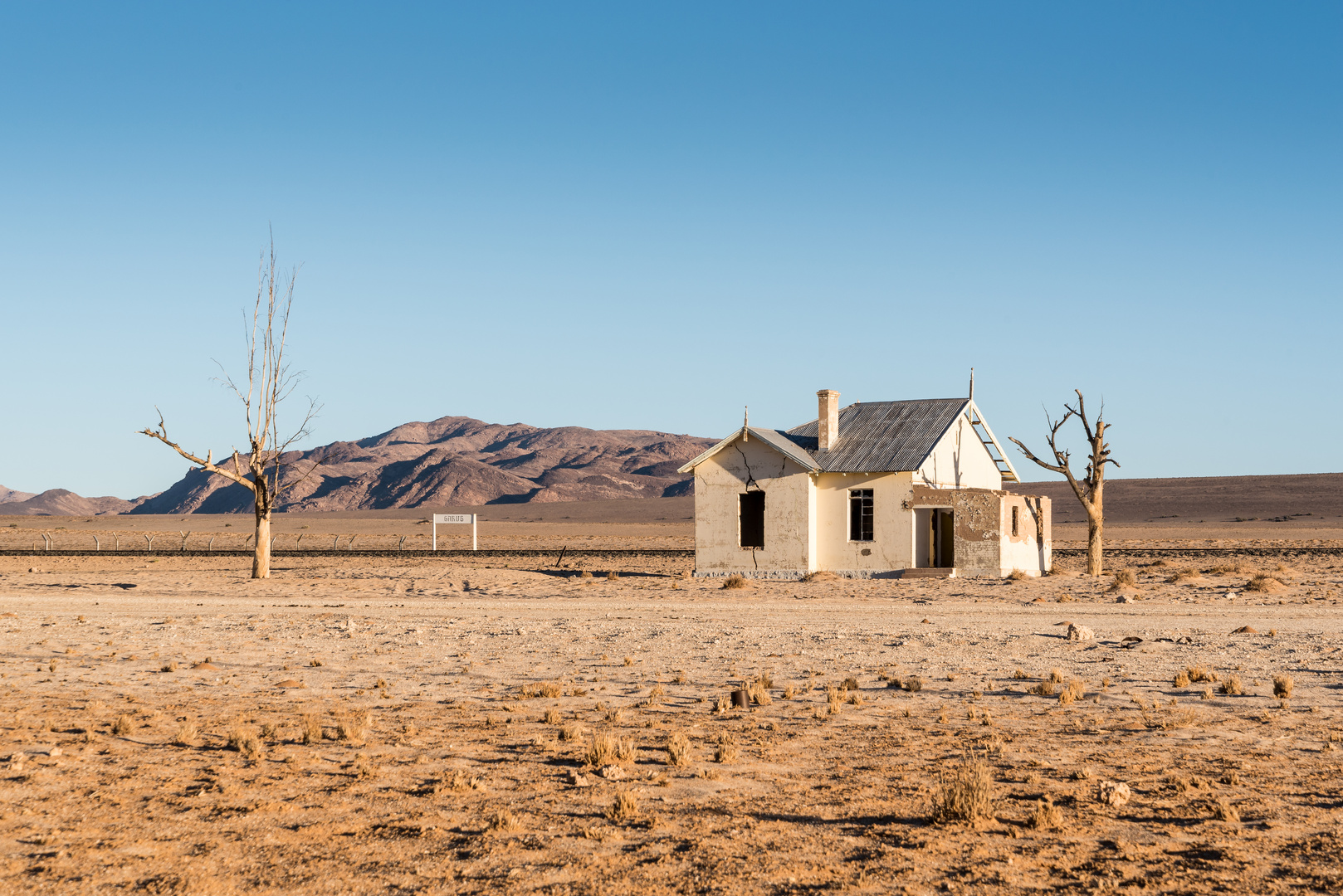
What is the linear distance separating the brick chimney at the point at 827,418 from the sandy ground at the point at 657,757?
1326 cm

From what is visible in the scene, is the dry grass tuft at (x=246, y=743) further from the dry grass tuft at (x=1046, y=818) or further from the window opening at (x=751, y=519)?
the window opening at (x=751, y=519)

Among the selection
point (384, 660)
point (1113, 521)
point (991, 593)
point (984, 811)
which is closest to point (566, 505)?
point (1113, 521)

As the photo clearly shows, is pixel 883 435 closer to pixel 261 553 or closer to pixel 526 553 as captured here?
pixel 261 553

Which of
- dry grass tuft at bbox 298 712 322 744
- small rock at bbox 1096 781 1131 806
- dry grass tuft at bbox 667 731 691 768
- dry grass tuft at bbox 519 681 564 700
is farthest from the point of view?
dry grass tuft at bbox 519 681 564 700

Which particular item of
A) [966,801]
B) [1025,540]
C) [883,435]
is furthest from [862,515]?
[966,801]

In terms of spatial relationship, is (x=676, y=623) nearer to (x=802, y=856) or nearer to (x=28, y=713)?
(x=28, y=713)

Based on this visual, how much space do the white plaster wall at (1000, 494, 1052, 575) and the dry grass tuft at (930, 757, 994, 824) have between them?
23.7m

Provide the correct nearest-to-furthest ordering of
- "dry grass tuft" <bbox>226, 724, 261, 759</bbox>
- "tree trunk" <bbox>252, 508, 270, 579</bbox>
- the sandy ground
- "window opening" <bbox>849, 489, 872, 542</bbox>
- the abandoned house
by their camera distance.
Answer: the sandy ground
"dry grass tuft" <bbox>226, 724, 261, 759</bbox>
the abandoned house
"window opening" <bbox>849, 489, 872, 542</bbox>
"tree trunk" <bbox>252, 508, 270, 579</bbox>

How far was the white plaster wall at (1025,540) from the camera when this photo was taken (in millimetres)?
30469

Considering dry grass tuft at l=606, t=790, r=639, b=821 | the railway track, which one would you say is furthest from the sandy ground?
the railway track

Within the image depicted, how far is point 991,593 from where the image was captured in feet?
85.8

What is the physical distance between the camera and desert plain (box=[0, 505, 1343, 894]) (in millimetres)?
6262

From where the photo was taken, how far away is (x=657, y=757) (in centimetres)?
893

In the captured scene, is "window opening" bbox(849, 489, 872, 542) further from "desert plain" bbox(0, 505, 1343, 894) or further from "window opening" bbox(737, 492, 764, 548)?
"desert plain" bbox(0, 505, 1343, 894)
